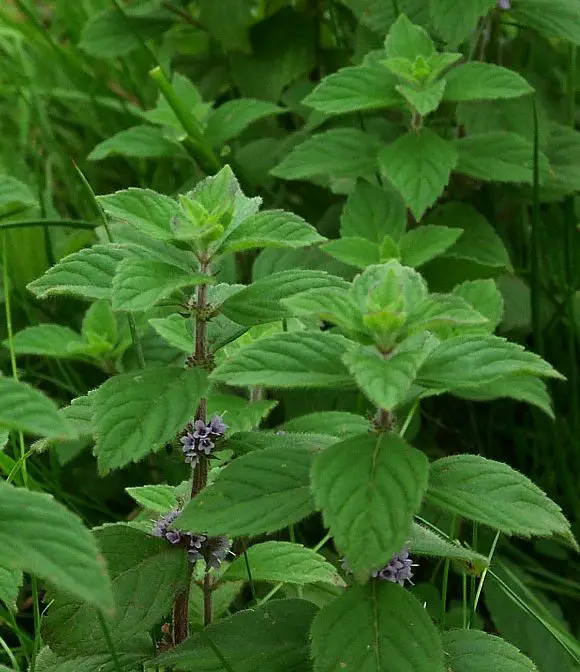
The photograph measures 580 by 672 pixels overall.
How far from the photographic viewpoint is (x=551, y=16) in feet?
5.99

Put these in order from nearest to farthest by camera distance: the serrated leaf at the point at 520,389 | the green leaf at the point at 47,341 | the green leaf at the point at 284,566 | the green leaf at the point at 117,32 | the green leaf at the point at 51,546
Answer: the green leaf at the point at 51,546 < the green leaf at the point at 284,566 < the serrated leaf at the point at 520,389 < the green leaf at the point at 47,341 < the green leaf at the point at 117,32

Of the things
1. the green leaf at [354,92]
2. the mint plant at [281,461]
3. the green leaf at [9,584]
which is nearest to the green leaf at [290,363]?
the mint plant at [281,461]

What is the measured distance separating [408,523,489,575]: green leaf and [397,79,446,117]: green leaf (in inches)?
33.6

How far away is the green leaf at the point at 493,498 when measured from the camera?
2.80ft

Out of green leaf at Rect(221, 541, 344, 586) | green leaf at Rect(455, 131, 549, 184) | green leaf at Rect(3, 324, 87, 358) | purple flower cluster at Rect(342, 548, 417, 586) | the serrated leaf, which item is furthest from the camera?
green leaf at Rect(455, 131, 549, 184)

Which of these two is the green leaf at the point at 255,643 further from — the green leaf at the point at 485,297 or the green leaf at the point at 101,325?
the green leaf at the point at 101,325

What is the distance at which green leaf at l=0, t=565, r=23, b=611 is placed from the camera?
1.00m

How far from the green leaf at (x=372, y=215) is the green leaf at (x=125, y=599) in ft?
2.92

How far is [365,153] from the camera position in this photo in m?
1.78

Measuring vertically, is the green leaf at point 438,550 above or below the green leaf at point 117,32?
below

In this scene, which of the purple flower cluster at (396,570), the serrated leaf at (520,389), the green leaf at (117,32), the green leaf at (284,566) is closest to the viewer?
the purple flower cluster at (396,570)

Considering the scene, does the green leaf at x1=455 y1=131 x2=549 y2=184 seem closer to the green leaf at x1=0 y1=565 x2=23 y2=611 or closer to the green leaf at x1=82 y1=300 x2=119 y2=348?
the green leaf at x1=82 y1=300 x2=119 y2=348

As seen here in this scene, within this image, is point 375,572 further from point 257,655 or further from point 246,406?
point 246,406

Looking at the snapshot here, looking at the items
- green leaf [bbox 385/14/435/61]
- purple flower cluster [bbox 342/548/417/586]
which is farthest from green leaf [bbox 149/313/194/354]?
green leaf [bbox 385/14/435/61]
